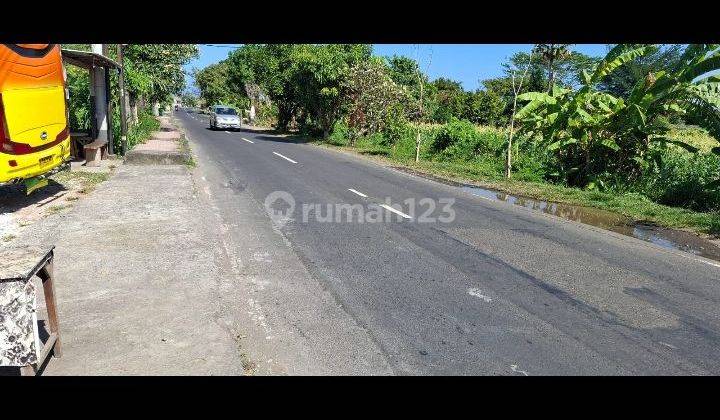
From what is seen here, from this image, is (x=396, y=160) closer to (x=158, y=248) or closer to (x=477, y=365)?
(x=158, y=248)

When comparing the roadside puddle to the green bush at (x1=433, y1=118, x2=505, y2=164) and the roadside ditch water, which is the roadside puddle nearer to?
the roadside ditch water

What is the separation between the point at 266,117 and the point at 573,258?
164 ft

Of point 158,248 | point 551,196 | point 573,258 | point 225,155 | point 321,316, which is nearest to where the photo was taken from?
point 321,316

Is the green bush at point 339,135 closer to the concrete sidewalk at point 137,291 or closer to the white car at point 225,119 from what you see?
the white car at point 225,119

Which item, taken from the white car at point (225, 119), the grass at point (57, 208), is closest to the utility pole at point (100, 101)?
the grass at point (57, 208)

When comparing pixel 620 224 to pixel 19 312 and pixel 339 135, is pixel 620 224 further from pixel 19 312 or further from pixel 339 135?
A: pixel 339 135

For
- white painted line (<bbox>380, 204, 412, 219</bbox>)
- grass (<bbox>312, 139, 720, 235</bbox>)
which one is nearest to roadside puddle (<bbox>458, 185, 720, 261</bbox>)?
grass (<bbox>312, 139, 720, 235</bbox>)

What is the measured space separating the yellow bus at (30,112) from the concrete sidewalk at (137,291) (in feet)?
3.61

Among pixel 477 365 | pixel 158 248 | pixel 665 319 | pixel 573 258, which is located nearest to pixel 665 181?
pixel 573 258

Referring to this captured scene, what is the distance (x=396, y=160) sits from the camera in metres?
21.3

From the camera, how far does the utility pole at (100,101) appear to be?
52.0 ft
